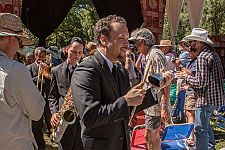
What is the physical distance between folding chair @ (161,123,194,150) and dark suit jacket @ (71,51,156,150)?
3128mm

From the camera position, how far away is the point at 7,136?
2.76 meters

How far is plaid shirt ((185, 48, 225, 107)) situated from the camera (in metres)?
5.04

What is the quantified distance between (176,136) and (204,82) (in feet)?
4.21

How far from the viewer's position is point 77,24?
102 ft

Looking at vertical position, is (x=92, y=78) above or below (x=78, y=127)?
above

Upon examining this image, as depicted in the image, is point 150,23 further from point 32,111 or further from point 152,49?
point 32,111

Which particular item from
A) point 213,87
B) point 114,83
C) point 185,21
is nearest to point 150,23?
point 213,87

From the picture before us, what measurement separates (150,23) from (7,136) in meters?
9.75

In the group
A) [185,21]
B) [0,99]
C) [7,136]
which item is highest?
[0,99]

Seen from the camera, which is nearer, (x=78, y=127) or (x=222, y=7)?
(x=78, y=127)

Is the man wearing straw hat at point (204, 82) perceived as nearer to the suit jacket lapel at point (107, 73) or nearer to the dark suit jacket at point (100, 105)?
the dark suit jacket at point (100, 105)

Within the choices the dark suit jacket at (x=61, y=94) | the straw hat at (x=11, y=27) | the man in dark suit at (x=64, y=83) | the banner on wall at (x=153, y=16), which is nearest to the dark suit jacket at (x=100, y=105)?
the straw hat at (x=11, y=27)

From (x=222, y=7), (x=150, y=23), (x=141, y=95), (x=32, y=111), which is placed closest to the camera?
(x=141, y=95)

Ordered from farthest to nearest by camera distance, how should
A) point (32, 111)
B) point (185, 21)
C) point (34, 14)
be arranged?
point (185, 21) < point (34, 14) < point (32, 111)
